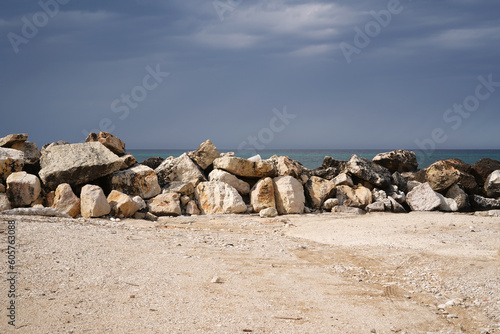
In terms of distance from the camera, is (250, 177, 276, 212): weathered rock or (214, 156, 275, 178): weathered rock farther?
(214, 156, 275, 178): weathered rock

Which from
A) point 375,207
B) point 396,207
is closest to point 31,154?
point 375,207

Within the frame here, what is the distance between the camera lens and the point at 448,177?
13.7m

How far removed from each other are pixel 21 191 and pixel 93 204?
195cm

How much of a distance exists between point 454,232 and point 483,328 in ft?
16.4

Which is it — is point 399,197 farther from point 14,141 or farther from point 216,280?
point 14,141

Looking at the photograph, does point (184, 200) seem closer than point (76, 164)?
No

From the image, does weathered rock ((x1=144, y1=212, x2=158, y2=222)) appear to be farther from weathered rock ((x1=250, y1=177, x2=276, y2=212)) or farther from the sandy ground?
weathered rock ((x1=250, y1=177, x2=276, y2=212))

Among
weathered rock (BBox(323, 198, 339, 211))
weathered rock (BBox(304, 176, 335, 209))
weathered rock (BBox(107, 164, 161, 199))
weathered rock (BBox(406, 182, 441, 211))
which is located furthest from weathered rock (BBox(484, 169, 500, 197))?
weathered rock (BBox(107, 164, 161, 199))

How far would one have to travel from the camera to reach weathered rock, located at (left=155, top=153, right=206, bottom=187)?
40.3 ft

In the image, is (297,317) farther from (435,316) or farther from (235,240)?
(235,240)

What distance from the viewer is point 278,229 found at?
953 centimetres

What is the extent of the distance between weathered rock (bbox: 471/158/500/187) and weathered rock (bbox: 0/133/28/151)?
573 inches

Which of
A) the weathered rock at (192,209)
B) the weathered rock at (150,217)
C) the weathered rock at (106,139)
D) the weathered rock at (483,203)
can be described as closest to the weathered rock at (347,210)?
the weathered rock at (192,209)

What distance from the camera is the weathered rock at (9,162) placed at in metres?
10.8
